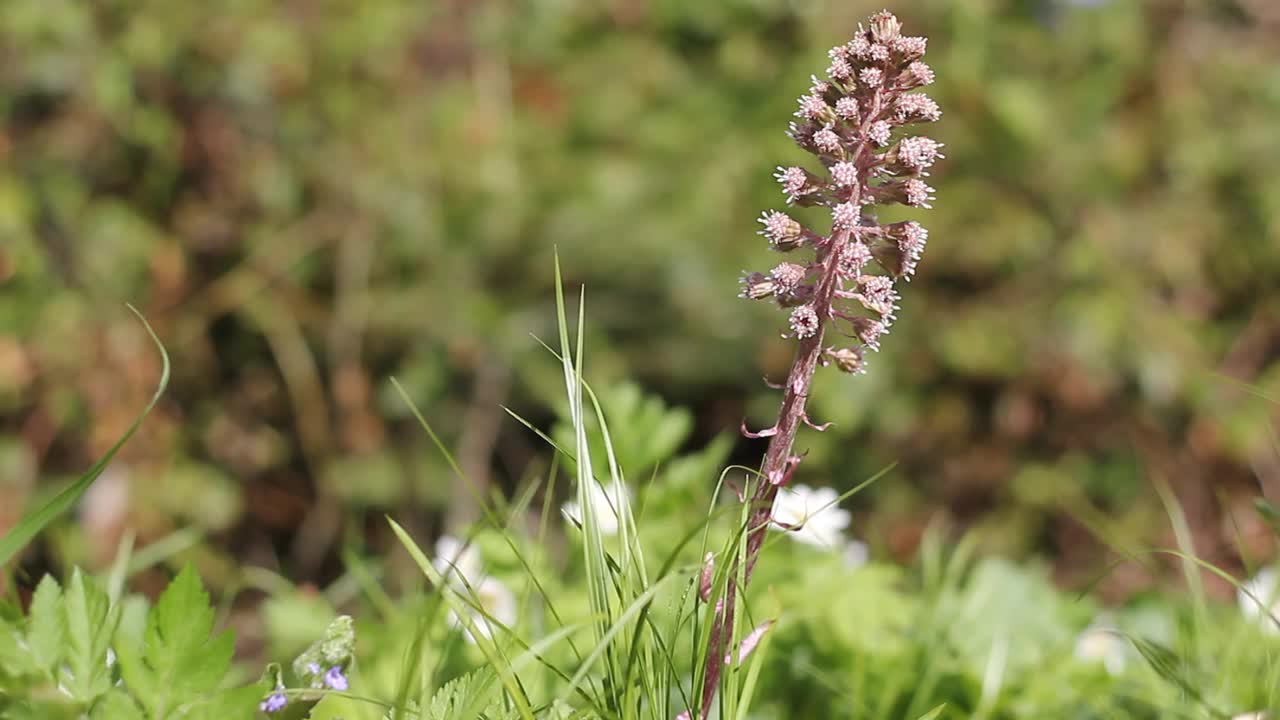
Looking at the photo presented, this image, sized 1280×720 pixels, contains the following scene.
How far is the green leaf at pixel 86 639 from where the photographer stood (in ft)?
2.90

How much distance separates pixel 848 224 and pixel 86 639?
2.09 ft

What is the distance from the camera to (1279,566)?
1.47 metres

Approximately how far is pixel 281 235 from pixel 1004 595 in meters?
2.08

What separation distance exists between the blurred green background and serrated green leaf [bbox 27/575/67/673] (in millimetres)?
2168

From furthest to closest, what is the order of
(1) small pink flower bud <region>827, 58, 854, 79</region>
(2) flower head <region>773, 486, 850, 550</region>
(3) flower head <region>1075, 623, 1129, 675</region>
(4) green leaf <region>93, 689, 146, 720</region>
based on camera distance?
1. (3) flower head <region>1075, 623, 1129, 675</region>
2. (2) flower head <region>773, 486, 850, 550</region>
3. (1) small pink flower bud <region>827, 58, 854, 79</region>
4. (4) green leaf <region>93, 689, 146, 720</region>

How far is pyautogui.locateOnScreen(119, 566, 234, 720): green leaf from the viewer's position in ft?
2.90

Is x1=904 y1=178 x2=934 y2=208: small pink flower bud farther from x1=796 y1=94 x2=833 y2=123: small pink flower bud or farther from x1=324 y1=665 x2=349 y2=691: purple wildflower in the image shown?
x1=324 y1=665 x2=349 y2=691: purple wildflower

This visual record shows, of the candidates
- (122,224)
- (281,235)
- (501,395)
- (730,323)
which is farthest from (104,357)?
(730,323)

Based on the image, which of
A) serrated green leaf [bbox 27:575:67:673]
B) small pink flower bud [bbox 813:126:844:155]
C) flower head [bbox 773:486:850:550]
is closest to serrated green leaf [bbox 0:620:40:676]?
serrated green leaf [bbox 27:575:67:673]

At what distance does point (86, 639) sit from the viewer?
2.92ft

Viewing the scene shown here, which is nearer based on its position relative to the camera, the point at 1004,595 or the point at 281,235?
the point at 1004,595

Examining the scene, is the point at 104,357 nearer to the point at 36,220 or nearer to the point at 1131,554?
the point at 36,220

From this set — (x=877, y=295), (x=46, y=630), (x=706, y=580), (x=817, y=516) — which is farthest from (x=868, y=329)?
(x=817, y=516)

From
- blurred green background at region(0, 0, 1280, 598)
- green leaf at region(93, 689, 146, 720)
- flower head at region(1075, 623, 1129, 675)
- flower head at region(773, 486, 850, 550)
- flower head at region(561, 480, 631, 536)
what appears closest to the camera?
green leaf at region(93, 689, 146, 720)
